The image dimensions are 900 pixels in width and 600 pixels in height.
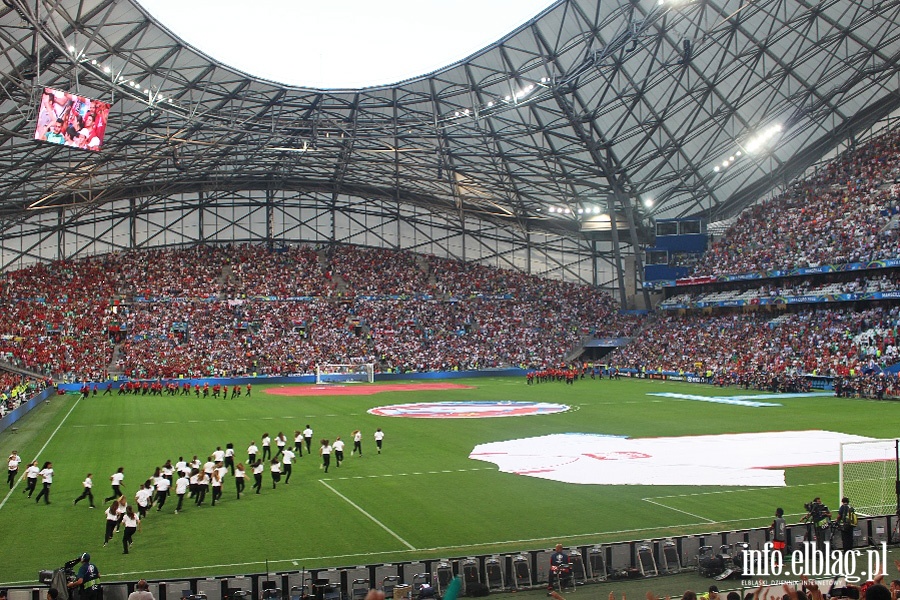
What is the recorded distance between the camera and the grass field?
17.4m

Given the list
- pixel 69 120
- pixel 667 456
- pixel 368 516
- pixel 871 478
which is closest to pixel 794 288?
pixel 667 456

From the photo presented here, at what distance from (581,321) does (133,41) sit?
165ft

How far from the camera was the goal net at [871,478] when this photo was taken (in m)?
19.4

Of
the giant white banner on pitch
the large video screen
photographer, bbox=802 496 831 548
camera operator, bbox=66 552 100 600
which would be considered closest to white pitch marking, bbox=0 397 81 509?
camera operator, bbox=66 552 100 600

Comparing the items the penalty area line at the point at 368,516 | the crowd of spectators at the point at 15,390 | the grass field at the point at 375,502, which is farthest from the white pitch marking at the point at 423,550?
the crowd of spectators at the point at 15,390

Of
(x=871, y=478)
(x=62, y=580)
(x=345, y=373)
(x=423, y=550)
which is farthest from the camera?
(x=345, y=373)

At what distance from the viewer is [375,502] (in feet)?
71.6

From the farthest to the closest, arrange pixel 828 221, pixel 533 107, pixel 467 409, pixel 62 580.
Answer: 1. pixel 828 221
2. pixel 533 107
3. pixel 467 409
4. pixel 62 580

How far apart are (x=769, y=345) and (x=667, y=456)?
35.2 metres

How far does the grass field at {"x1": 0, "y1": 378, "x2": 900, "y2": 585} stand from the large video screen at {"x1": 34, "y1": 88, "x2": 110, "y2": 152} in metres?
12.6

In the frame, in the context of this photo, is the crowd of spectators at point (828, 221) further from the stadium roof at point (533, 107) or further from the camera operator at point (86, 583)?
the camera operator at point (86, 583)

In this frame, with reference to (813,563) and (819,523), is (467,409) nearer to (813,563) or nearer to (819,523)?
(819,523)

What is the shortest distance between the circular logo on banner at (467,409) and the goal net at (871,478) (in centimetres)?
1776

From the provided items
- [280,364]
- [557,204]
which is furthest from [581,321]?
[280,364]
